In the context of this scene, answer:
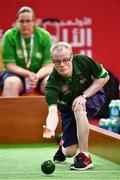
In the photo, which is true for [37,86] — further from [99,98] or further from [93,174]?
[93,174]

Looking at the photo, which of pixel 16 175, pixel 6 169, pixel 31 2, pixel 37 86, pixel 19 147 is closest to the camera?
pixel 16 175

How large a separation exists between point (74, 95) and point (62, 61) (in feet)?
0.83

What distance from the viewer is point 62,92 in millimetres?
3170

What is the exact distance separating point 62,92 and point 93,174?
515 millimetres

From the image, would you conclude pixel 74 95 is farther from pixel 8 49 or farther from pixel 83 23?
pixel 83 23

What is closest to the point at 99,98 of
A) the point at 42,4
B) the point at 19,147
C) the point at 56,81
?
the point at 56,81

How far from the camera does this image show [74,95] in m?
3.20

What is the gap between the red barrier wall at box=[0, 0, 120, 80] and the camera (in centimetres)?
577

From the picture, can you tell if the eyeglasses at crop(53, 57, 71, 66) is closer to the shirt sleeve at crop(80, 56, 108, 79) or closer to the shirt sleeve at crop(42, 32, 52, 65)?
the shirt sleeve at crop(80, 56, 108, 79)

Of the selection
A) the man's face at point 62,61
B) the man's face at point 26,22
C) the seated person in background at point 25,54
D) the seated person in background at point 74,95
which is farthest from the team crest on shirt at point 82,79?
the man's face at point 26,22

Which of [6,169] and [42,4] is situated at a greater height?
[42,4]

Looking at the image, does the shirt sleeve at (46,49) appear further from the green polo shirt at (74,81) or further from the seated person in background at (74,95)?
the green polo shirt at (74,81)

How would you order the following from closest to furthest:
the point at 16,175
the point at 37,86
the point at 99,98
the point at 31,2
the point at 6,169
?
the point at 16,175 < the point at 6,169 < the point at 99,98 < the point at 37,86 < the point at 31,2

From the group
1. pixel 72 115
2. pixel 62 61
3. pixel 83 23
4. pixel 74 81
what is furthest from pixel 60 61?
pixel 83 23
